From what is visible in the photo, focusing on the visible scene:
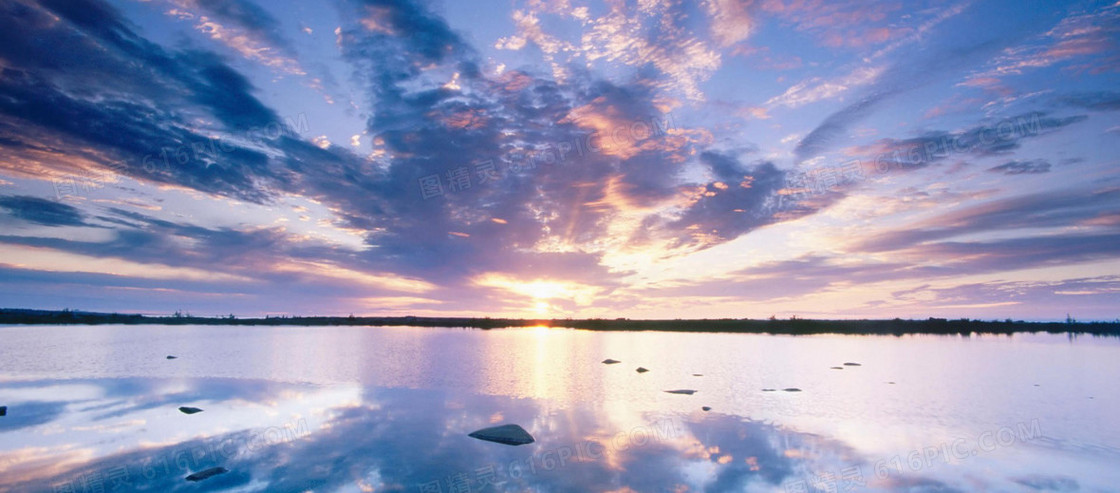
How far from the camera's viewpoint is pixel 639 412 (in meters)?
22.3

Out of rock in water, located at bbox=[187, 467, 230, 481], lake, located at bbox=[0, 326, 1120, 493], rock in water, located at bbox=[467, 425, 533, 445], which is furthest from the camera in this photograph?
rock in water, located at bbox=[467, 425, 533, 445]

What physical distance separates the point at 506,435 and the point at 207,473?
8.65 m

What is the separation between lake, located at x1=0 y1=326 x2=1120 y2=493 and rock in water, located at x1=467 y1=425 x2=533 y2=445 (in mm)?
452

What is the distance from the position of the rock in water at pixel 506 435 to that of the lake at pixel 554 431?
0.45 meters

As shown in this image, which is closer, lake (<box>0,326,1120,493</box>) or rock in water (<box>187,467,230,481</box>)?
rock in water (<box>187,467,230,481</box>)

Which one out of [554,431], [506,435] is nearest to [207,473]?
[506,435]

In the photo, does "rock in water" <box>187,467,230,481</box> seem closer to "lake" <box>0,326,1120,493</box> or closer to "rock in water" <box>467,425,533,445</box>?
"lake" <box>0,326,1120,493</box>

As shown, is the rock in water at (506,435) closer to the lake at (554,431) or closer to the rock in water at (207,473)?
the lake at (554,431)

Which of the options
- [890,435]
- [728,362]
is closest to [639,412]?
[890,435]

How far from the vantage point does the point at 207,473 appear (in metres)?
13.2

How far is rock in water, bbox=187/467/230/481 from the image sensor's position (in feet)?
42.3

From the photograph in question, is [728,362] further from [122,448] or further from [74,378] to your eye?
[74,378]

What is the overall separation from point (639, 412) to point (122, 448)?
1904cm

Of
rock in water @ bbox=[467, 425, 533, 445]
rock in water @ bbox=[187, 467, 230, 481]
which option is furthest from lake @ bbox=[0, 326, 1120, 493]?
rock in water @ bbox=[467, 425, 533, 445]
